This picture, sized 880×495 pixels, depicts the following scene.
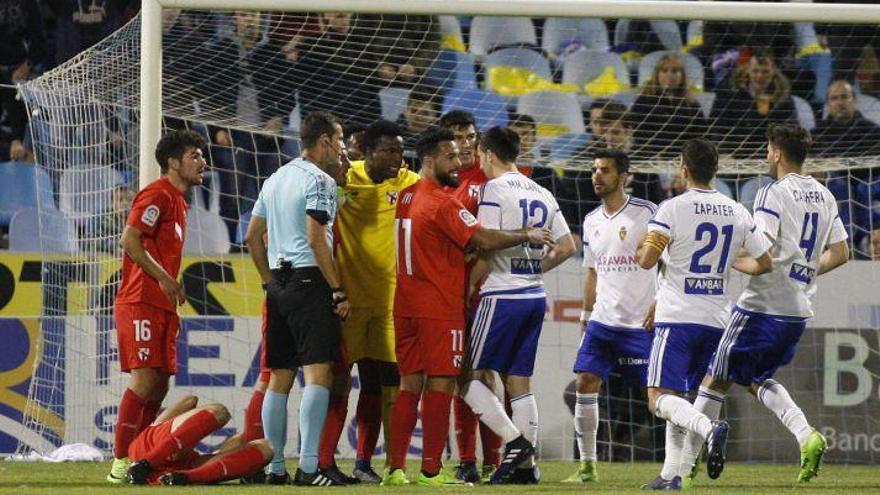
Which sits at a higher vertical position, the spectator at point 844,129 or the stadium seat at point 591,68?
the stadium seat at point 591,68

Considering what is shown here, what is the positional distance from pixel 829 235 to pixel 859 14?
1760 millimetres

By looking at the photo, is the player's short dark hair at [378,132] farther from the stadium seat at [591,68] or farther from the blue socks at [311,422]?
the stadium seat at [591,68]

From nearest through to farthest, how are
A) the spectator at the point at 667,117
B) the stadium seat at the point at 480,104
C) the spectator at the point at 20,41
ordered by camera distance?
the stadium seat at the point at 480,104, the spectator at the point at 667,117, the spectator at the point at 20,41

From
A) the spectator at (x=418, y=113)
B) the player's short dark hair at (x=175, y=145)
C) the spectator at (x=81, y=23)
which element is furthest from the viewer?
the spectator at (x=81, y=23)

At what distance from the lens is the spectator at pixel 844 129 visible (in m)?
13.4

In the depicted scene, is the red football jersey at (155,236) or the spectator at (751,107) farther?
the spectator at (751,107)

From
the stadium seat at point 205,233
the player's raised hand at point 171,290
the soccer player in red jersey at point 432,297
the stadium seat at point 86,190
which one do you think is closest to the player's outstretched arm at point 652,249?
the soccer player in red jersey at point 432,297

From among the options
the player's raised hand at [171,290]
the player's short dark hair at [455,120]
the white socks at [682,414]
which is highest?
A: the player's short dark hair at [455,120]

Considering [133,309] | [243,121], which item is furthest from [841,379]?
[133,309]

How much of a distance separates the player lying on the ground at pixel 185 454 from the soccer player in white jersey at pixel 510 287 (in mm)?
1402

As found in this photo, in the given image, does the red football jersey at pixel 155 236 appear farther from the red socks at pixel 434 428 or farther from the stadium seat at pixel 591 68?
the stadium seat at pixel 591 68

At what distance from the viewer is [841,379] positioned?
12.2 metres

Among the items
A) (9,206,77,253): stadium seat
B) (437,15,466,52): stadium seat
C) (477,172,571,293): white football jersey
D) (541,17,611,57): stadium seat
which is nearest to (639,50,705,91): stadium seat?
(541,17,611,57): stadium seat

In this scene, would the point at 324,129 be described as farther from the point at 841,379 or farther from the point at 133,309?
the point at 841,379
